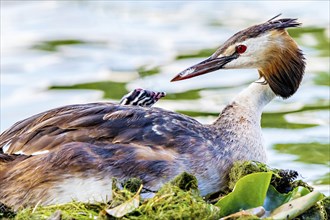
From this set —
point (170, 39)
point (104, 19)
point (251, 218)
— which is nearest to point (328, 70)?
point (170, 39)

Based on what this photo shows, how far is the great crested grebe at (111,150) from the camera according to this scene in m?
8.55

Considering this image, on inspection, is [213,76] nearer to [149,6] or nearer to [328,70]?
[328,70]

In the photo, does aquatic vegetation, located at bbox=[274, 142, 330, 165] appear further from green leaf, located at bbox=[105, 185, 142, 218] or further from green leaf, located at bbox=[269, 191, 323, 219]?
green leaf, located at bbox=[105, 185, 142, 218]

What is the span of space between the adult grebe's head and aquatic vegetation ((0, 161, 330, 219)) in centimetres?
171

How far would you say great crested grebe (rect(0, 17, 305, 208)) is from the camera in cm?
855

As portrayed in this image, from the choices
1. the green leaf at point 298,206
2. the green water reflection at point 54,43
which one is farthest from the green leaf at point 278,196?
the green water reflection at point 54,43

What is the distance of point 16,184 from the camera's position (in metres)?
8.65

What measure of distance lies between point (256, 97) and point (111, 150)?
5.00 feet

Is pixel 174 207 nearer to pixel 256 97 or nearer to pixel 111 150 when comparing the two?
pixel 111 150

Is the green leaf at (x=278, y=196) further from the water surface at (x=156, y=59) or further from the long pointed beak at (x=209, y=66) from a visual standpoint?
the water surface at (x=156, y=59)

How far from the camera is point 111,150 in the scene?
28.4ft

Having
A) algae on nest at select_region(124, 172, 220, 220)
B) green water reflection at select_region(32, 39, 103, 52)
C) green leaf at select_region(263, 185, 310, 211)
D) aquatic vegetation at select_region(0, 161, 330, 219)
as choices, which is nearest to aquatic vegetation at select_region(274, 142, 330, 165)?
aquatic vegetation at select_region(0, 161, 330, 219)

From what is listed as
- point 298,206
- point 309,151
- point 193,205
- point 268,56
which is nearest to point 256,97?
point 268,56

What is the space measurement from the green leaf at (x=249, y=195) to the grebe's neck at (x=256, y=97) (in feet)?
6.11
